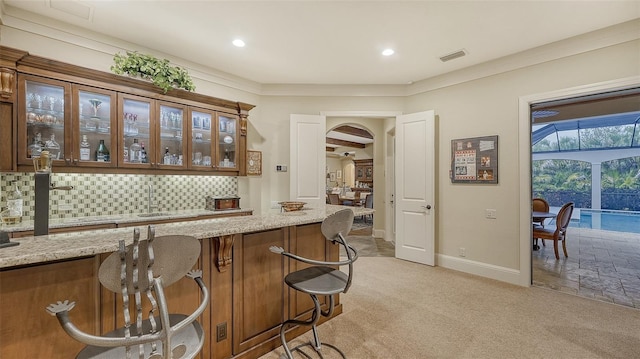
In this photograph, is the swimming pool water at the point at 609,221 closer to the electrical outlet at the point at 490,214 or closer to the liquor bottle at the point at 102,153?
the electrical outlet at the point at 490,214

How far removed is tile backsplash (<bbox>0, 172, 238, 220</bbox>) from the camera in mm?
2775

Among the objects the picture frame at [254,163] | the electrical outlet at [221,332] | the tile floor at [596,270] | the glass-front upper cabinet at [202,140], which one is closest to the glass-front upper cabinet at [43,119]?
the glass-front upper cabinet at [202,140]

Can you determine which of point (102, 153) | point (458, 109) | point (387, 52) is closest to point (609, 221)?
point (458, 109)

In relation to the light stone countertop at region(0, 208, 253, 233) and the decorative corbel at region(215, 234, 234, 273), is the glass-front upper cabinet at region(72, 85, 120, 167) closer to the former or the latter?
the light stone countertop at region(0, 208, 253, 233)

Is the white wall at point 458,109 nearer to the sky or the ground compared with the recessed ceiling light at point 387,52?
nearer to the ground

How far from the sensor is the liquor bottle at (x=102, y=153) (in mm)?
3021

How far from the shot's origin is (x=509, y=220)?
3637 millimetres

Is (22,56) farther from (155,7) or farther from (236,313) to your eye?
(236,313)

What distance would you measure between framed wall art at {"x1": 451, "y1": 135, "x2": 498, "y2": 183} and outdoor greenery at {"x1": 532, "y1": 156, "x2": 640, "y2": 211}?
839cm

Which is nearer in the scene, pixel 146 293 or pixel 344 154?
pixel 146 293

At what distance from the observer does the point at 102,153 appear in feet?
10.0

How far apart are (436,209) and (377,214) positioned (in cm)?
221

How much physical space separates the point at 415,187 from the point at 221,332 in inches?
136

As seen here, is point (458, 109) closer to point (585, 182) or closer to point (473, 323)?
point (473, 323)
